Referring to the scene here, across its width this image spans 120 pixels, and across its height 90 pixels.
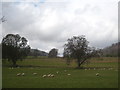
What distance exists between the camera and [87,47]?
235ft

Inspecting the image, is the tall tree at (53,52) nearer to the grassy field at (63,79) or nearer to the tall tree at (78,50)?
the tall tree at (78,50)

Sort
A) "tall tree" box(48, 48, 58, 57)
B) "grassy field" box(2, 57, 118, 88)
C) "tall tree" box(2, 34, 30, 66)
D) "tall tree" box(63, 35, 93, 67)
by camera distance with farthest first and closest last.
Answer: "tall tree" box(48, 48, 58, 57), "tall tree" box(2, 34, 30, 66), "tall tree" box(63, 35, 93, 67), "grassy field" box(2, 57, 118, 88)

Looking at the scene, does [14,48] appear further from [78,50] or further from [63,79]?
[63,79]

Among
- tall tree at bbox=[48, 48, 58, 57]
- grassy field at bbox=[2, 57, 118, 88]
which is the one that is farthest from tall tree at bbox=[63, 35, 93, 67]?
tall tree at bbox=[48, 48, 58, 57]

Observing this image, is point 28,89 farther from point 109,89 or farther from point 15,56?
point 15,56

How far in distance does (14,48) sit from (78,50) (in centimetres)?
2948

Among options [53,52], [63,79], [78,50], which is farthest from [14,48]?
[53,52]

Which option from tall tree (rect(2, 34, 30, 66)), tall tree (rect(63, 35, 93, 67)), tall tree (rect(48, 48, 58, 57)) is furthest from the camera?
tall tree (rect(48, 48, 58, 57))

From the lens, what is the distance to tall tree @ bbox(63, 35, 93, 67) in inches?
2751

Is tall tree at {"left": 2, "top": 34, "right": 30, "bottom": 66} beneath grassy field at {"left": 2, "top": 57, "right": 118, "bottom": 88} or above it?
above

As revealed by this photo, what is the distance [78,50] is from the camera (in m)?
70.1

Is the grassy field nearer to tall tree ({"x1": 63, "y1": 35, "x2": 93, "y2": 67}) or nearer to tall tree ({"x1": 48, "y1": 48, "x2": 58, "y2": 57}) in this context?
tall tree ({"x1": 63, "y1": 35, "x2": 93, "y2": 67})

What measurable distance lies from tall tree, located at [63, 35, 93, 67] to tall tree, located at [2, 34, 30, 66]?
23937 mm

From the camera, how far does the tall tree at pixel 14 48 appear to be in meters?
85.1
